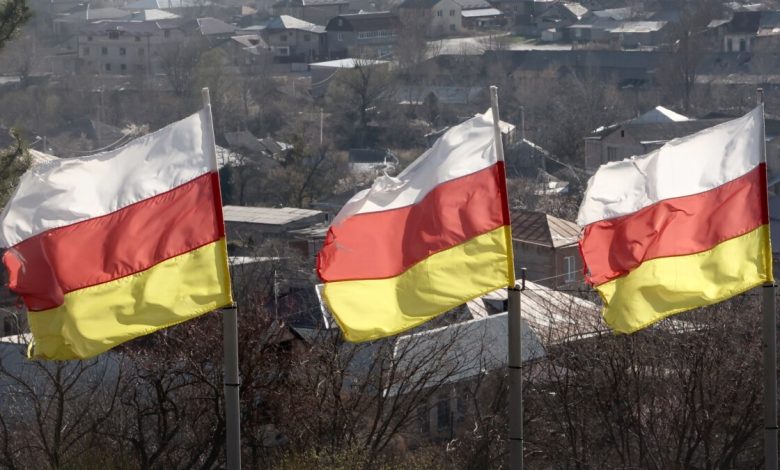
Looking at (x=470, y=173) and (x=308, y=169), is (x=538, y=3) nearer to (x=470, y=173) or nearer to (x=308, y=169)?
(x=308, y=169)

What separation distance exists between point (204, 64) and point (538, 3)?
21009 mm

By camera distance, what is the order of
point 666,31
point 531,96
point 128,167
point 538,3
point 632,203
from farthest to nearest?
point 538,3 < point 666,31 < point 531,96 < point 632,203 < point 128,167

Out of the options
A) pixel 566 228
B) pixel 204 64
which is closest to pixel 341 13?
pixel 204 64

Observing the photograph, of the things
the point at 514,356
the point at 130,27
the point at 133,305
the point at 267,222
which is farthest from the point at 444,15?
the point at 133,305

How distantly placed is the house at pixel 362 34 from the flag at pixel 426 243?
2234 inches

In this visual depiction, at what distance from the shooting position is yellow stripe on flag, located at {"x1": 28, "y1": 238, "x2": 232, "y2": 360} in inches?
237

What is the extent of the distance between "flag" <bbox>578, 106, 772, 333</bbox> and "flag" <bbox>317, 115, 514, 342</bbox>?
486 mm

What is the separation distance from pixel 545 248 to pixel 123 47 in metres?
45.0

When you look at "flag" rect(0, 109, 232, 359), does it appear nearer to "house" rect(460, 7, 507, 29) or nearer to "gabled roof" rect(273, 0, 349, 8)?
"house" rect(460, 7, 507, 29)

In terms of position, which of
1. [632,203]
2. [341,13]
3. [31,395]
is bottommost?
[341,13]

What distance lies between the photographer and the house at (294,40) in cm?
6400

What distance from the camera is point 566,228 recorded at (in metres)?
26.4

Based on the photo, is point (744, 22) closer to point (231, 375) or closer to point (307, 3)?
point (307, 3)

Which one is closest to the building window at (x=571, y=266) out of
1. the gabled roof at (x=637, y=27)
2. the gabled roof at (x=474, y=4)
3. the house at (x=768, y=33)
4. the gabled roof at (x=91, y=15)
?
the house at (x=768, y=33)
